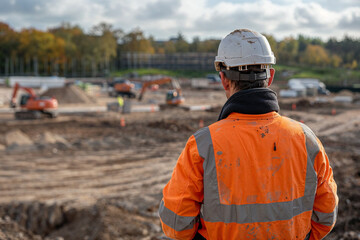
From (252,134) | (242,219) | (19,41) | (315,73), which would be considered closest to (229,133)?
(252,134)

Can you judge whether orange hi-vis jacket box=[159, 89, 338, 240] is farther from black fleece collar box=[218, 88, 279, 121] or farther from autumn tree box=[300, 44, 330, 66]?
autumn tree box=[300, 44, 330, 66]

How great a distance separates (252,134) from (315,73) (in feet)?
225

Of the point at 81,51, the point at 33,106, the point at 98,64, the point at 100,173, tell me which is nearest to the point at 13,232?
the point at 100,173

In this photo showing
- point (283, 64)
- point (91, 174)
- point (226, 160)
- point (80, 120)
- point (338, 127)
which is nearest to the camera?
point (226, 160)

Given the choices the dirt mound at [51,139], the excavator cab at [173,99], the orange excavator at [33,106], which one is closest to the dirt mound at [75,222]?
the dirt mound at [51,139]

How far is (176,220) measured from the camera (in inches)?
79.0

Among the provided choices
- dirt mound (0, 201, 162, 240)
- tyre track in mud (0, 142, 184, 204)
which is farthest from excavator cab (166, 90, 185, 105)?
dirt mound (0, 201, 162, 240)

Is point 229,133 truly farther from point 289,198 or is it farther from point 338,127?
point 338,127

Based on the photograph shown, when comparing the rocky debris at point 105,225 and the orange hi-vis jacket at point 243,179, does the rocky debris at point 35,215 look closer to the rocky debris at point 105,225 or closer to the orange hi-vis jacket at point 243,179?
the rocky debris at point 105,225

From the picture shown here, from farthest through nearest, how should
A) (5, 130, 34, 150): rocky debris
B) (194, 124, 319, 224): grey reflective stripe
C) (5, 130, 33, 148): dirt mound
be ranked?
(5, 130, 33, 148): dirt mound < (5, 130, 34, 150): rocky debris < (194, 124, 319, 224): grey reflective stripe

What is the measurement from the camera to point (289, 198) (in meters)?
2.01

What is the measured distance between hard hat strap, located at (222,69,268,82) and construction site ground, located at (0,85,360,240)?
2.29 metres

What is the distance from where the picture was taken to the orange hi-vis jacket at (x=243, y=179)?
1.95 metres

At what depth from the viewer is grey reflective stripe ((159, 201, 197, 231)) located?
2.00m
